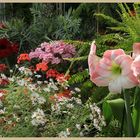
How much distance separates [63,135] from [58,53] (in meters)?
1.68

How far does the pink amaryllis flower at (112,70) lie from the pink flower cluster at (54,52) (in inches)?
91.2

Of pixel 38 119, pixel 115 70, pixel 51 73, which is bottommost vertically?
pixel 51 73

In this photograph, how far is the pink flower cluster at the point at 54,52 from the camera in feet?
12.2

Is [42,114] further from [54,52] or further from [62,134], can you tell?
[54,52]

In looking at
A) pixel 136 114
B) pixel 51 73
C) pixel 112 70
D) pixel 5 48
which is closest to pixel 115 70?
pixel 112 70

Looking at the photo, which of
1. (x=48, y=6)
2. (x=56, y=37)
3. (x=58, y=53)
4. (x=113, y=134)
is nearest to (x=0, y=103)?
(x=113, y=134)

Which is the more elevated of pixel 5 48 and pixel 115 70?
pixel 115 70

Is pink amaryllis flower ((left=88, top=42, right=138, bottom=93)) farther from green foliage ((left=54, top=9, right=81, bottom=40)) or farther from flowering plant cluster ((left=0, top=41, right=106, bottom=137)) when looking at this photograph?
green foliage ((left=54, top=9, right=81, bottom=40))

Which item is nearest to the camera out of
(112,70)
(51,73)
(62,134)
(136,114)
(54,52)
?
(112,70)

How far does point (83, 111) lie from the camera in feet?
8.38

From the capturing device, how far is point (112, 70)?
1393mm

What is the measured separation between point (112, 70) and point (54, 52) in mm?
2370

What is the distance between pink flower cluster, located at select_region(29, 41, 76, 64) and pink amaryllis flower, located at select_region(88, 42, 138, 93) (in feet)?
7.60

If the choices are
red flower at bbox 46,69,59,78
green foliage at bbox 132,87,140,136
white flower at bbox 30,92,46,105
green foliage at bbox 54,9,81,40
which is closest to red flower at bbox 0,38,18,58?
red flower at bbox 46,69,59,78
